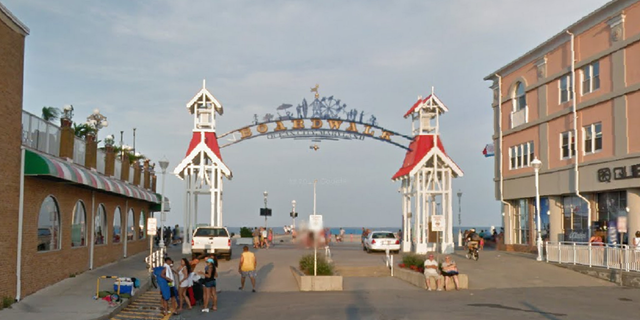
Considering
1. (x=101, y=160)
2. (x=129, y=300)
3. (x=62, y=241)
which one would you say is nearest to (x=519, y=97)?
(x=101, y=160)

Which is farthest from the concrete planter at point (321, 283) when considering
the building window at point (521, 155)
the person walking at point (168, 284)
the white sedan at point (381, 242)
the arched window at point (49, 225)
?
the building window at point (521, 155)

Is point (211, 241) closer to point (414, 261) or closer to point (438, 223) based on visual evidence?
point (414, 261)

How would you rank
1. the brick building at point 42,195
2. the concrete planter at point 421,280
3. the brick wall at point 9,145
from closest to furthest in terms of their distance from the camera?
the brick wall at point 9,145 → the brick building at point 42,195 → the concrete planter at point 421,280

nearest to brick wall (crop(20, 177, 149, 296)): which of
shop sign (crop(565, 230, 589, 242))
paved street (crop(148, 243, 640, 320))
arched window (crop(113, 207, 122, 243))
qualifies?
arched window (crop(113, 207, 122, 243))

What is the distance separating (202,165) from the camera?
1473 inches

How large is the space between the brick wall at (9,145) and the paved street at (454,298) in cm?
457

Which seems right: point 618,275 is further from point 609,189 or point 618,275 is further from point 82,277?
point 82,277

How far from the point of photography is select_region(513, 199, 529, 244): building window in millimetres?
37625

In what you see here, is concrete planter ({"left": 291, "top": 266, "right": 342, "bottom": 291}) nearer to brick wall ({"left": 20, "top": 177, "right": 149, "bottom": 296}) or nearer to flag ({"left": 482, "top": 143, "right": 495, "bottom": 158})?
brick wall ({"left": 20, "top": 177, "right": 149, "bottom": 296})

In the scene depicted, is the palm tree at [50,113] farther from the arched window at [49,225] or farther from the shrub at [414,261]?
the shrub at [414,261]

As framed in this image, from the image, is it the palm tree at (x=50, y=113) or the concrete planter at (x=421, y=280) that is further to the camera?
the palm tree at (x=50, y=113)

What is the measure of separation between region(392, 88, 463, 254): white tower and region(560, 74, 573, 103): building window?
7.40 meters

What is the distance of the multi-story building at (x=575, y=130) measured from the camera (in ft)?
92.3

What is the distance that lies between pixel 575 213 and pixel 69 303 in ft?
79.0
